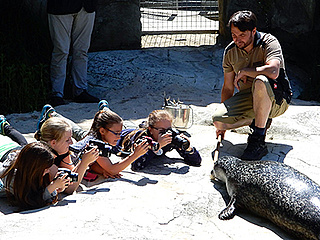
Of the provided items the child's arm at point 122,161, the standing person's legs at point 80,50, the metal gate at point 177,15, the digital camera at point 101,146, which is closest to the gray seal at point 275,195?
the child's arm at point 122,161

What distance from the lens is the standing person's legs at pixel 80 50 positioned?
7453mm

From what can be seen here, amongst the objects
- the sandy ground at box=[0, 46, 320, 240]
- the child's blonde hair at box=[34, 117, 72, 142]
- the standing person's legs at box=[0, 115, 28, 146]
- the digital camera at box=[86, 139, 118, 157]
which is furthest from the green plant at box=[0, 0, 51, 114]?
the digital camera at box=[86, 139, 118, 157]

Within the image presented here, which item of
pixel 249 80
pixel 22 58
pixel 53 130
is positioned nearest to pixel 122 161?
pixel 53 130

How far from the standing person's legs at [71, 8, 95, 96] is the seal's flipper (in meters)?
4.07

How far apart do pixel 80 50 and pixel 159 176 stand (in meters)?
3.58

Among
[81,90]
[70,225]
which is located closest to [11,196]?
[70,225]

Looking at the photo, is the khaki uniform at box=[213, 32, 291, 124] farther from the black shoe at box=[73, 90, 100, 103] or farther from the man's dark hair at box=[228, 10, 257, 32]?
the black shoe at box=[73, 90, 100, 103]

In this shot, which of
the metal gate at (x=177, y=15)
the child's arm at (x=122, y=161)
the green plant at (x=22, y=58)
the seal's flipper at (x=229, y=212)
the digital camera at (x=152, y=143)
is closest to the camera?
the seal's flipper at (x=229, y=212)

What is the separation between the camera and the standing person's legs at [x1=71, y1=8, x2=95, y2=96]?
293 inches

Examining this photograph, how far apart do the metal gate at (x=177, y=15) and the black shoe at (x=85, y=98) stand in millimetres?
3718

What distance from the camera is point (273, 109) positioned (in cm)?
508

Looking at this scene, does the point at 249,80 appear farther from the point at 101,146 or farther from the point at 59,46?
the point at 59,46

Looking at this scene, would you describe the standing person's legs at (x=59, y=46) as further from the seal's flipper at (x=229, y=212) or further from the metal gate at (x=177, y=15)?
the seal's flipper at (x=229, y=212)

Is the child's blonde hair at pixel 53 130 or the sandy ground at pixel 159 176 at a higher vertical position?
the child's blonde hair at pixel 53 130
